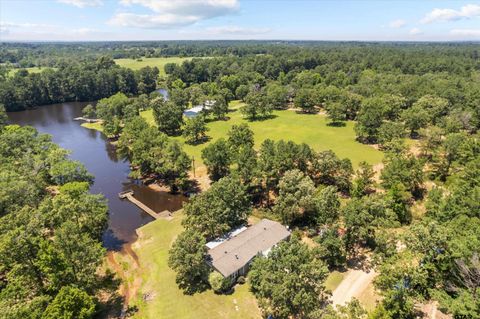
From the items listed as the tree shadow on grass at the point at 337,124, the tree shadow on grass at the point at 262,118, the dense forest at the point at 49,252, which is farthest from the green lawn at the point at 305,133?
the dense forest at the point at 49,252

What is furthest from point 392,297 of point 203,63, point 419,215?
point 203,63

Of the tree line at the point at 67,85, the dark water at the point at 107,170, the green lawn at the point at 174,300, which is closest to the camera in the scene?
the green lawn at the point at 174,300

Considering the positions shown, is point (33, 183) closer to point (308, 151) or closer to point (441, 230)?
point (308, 151)

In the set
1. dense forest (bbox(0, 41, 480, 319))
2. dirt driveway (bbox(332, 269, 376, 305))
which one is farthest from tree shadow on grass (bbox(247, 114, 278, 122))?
dirt driveway (bbox(332, 269, 376, 305))

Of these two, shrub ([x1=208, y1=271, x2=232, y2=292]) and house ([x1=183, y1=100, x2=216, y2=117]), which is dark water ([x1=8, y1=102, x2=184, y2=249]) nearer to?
shrub ([x1=208, y1=271, x2=232, y2=292])

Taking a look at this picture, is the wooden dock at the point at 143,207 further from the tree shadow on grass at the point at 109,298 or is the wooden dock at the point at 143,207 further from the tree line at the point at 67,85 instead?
the tree line at the point at 67,85

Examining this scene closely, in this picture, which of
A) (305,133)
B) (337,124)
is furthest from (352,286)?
(337,124)
